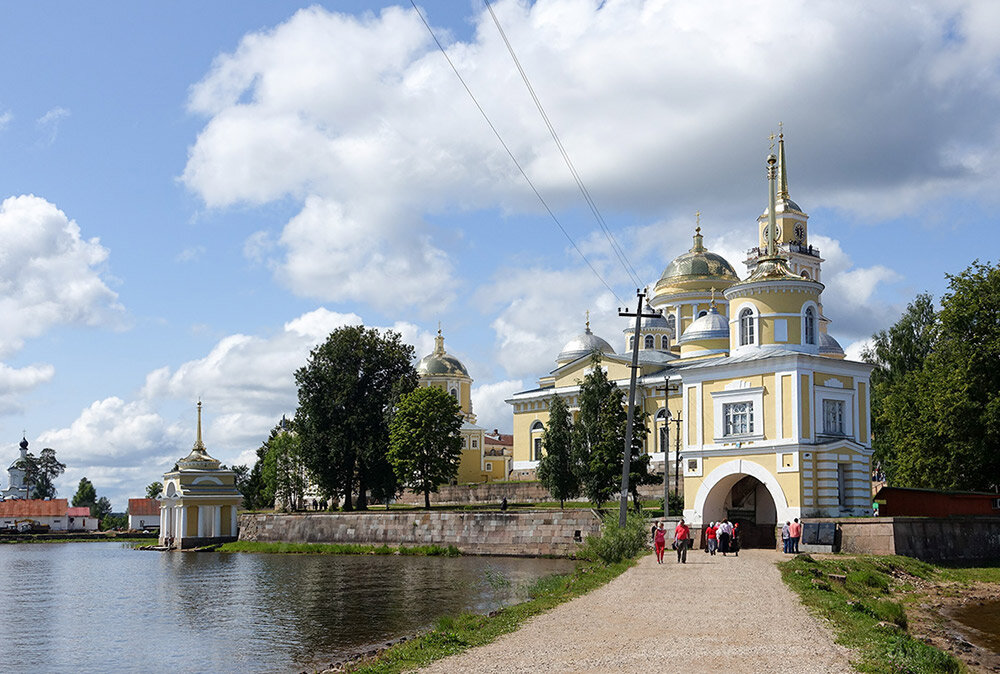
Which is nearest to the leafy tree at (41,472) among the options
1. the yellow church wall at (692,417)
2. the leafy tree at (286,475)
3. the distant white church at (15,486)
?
the distant white church at (15,486)

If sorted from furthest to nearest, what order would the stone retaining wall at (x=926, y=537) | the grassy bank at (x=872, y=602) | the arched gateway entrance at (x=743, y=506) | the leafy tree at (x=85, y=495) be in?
the leafy tree at (x=85, y=495) < the arched gateway entrance at (x=743, y=506) < the stone retaining wall at (x=926, y=537) < the grassy bank at (x=872, y=602)

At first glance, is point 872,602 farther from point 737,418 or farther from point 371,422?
point 371,422

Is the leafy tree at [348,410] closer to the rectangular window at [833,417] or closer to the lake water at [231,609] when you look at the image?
the lake water at [231,609]

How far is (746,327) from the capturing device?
43.2 m

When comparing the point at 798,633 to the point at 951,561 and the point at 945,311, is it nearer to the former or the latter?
the point at 951,561

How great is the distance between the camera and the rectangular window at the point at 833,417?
39.7 meters

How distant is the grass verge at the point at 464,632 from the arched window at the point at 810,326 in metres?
18.7

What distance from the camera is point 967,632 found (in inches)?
915

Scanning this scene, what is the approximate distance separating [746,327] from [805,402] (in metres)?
5.52

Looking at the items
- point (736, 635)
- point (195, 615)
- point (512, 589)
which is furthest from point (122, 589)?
point (736, 635)

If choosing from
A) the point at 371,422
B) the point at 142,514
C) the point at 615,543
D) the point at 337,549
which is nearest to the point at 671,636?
the point at 615,543

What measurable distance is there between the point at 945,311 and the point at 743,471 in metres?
14.0

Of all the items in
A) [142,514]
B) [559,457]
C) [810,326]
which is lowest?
[142,514]

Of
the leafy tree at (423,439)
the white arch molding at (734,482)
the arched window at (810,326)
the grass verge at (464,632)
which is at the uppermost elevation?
the arched window at (810,326)
